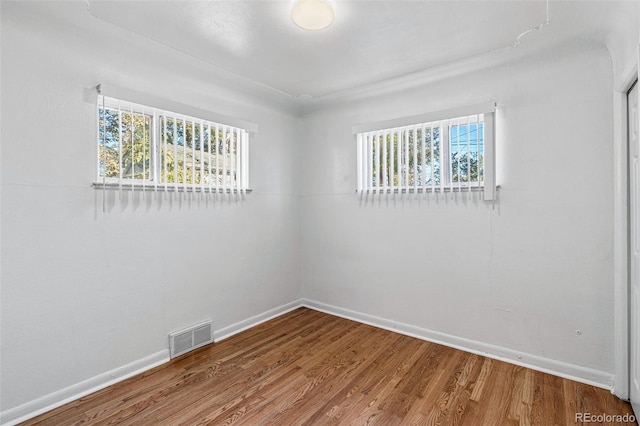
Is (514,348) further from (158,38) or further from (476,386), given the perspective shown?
(158,38)

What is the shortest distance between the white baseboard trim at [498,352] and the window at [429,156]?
132 cm

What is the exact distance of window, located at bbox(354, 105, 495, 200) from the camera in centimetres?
281

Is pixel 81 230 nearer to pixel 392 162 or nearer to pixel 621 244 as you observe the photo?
pixel 392 162

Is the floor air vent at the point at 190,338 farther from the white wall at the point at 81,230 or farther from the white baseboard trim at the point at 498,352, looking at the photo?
the white baseboard trim at the point at 498,352

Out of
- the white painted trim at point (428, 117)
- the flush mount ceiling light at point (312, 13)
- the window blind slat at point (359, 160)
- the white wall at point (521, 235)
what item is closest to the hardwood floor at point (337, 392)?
the white wall at point (521, 235)

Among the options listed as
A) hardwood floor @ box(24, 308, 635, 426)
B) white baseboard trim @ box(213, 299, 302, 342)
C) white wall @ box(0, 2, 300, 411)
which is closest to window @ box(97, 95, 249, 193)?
white wall @ box(0, 2, 300, 411)

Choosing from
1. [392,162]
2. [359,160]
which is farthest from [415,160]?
[359,160]

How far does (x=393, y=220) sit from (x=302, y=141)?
63.1 inches

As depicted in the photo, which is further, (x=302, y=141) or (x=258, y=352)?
(x=302, y=141)

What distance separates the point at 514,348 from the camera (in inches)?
105

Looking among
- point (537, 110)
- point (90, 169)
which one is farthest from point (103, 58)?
point (537, 110)

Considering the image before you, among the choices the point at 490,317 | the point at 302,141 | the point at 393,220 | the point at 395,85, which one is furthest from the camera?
the point at 302,141

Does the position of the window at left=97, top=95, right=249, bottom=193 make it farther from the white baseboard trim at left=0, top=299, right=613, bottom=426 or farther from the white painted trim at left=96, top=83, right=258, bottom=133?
the white baseboard trim at left=0, top=299, right=613, bottom=426

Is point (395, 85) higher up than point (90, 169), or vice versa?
point (395, 85)
